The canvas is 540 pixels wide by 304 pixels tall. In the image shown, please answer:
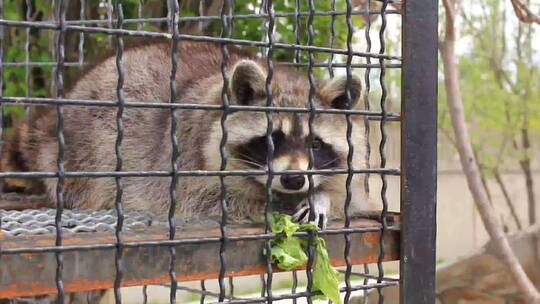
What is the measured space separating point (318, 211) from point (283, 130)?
448 mm

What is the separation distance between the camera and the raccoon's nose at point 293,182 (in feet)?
9.82

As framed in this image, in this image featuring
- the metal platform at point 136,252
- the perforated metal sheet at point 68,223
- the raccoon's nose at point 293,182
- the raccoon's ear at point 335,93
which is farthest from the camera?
the raccoon's ear at point 335,93

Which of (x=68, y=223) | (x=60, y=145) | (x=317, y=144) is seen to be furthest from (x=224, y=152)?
(x=317, y=144)

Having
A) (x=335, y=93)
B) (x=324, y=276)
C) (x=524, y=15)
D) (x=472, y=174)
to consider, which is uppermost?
(x=524, y=15)

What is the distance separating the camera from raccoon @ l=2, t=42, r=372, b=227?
3.25 meters

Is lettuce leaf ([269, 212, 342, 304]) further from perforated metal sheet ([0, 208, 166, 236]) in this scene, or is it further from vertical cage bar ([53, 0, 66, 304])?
vertical cage bar ([53, 0, 66, 304])

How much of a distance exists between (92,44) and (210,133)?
235 centimetres

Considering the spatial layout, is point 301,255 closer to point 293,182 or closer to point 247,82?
point 293,182

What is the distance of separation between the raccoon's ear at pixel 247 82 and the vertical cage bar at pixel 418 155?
0.77m

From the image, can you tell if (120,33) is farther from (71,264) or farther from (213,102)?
(213,102)

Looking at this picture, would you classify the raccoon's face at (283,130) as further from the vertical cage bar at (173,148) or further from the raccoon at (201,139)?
the vertical cage bar at (173,148)

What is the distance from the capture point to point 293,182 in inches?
118

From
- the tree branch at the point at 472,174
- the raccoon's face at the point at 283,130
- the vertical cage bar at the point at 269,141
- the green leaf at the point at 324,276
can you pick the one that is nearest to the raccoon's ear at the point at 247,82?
the raccoon's face at the point at 283,130

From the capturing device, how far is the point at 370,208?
3297mm
